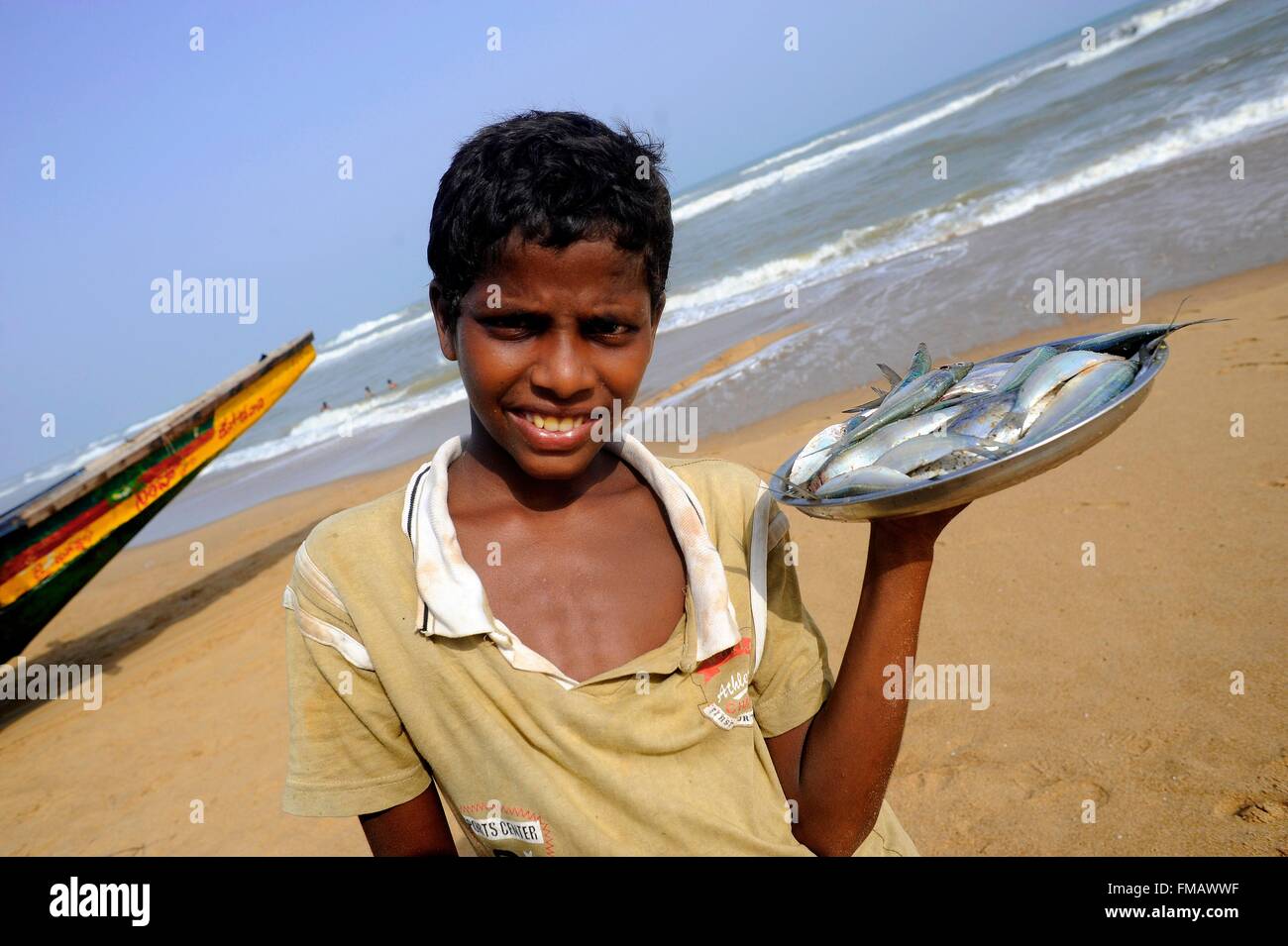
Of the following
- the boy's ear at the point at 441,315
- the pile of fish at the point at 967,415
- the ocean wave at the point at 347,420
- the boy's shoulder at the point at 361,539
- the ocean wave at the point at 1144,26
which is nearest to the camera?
the pile of fish at the point at 967,415

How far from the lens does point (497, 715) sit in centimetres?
142

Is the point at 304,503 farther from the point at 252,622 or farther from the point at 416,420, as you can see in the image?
the point at 252,622

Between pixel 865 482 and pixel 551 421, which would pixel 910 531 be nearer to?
pixel 865 482

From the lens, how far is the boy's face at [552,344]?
1.43m

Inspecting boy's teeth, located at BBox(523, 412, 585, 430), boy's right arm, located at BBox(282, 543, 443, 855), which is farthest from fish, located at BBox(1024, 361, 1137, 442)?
boy's right arm, located at BBox(282, 543, 443, 855)

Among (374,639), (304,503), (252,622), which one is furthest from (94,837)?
(304,503)

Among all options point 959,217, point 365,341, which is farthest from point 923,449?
point 365,341

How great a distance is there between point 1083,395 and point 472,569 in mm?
1021

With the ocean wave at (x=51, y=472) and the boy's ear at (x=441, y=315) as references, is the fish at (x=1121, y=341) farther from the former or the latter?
the ocean wave at (x=51, y=472)

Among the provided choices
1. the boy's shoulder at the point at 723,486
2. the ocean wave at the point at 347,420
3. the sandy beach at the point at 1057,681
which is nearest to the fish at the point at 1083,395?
the boy's shoulder at the point at 723,486

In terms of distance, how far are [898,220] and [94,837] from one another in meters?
13.1

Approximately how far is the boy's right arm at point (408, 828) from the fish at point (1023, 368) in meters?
1.24

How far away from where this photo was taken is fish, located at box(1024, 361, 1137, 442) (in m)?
1.17

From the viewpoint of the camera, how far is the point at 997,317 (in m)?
7.30
